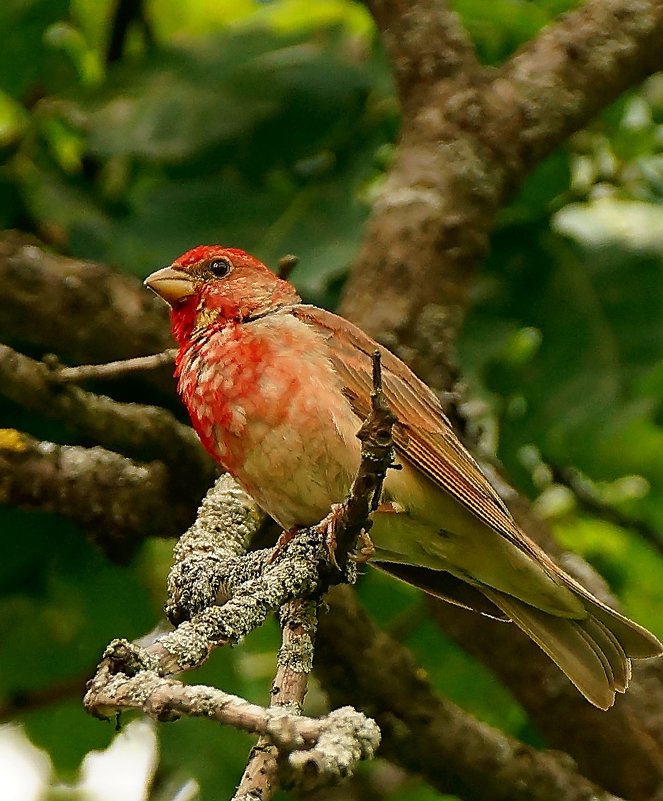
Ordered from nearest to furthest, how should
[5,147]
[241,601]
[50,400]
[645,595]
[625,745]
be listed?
1. [241,601]
2. [50,400]
3. [625,745]
4. [5,147]
5. [645,595]

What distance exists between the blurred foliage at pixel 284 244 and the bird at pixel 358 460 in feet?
1.81

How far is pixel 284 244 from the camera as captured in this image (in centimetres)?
376

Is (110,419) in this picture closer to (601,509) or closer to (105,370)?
(105,370)

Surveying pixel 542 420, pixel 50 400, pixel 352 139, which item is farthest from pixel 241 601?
pixel 352 139

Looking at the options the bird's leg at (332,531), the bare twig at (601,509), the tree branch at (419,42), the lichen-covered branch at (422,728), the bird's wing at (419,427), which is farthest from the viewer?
the bare twig at (601,509)

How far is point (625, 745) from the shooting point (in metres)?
3.62

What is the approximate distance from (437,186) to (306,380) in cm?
108

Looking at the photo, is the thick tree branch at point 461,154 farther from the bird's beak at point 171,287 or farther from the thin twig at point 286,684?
the thin twig at point 286,684

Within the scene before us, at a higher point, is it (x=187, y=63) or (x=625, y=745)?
(x=187, y=63)

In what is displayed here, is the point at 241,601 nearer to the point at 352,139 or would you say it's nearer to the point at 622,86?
the point at 352,139

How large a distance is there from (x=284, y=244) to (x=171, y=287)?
517mm

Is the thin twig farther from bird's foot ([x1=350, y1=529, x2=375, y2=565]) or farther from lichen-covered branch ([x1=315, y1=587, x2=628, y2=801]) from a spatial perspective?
lichen-covered branch ([x1=315, y1=587, x2=628, y2=801])

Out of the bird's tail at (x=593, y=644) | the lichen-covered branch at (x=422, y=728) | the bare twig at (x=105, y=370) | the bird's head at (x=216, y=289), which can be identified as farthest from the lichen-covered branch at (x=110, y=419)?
the bird's tail at (x=593, y=644)

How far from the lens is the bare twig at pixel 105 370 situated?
2689 mm
